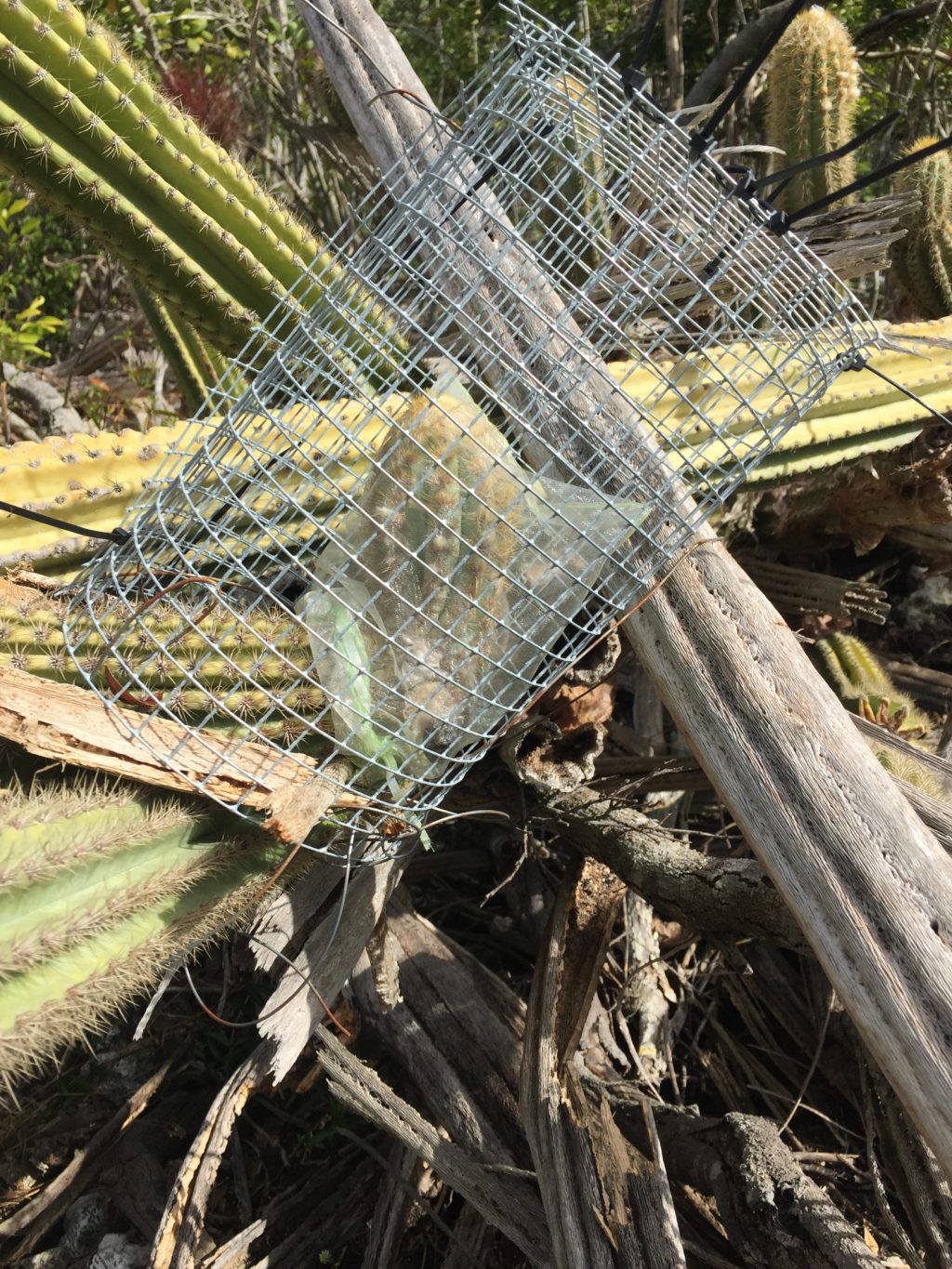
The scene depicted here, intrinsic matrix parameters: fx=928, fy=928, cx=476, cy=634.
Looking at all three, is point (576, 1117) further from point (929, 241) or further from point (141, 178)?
point (929, 241)

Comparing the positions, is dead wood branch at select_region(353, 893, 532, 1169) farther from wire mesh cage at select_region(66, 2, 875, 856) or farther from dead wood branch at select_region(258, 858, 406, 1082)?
wire mesh cage at select_region(66, 2, 875, 856)

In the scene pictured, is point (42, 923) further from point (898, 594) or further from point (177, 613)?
point (898, 594)

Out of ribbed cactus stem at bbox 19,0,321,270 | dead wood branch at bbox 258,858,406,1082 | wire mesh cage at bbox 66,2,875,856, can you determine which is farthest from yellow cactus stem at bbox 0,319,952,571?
dead wood branch at bbox 258,858,406,1082

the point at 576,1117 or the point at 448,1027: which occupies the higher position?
the point at 576,1117

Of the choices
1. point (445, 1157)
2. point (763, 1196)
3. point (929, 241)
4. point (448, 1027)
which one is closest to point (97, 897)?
point (445, 1157)

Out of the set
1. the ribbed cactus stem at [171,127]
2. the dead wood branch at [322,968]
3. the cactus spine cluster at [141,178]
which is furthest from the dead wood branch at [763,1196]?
the ribbed cactus stem at [171,127]

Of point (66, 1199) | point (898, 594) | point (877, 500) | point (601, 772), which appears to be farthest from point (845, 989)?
point (898, 594)
